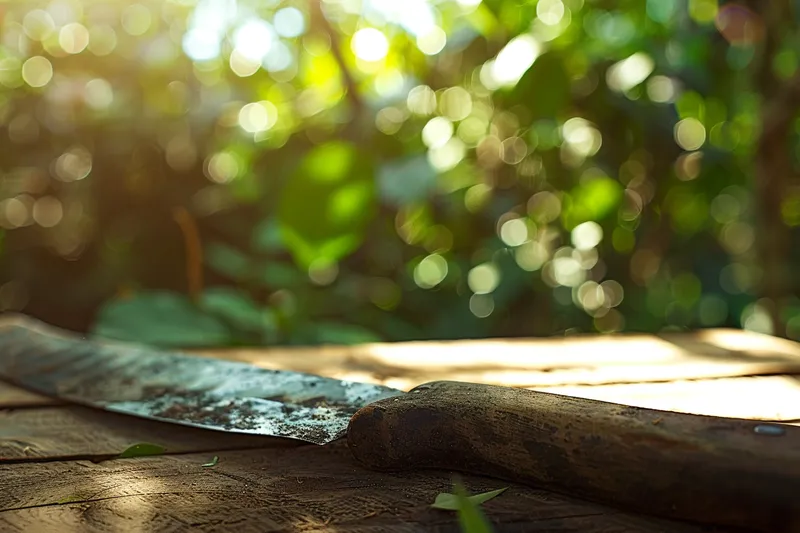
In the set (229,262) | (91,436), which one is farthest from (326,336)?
(91,436)

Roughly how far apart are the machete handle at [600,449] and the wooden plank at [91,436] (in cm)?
13

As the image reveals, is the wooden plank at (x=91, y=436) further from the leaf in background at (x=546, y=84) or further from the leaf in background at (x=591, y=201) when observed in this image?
the leaf in background at (x=591, y=201)

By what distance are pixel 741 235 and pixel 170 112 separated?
195 centimetres

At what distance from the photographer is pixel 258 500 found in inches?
20.4

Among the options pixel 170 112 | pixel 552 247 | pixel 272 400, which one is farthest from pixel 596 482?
pixel 170 112

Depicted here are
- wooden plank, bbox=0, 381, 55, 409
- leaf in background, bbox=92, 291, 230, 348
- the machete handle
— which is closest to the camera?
the machete handle

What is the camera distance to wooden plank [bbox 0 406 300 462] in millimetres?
647

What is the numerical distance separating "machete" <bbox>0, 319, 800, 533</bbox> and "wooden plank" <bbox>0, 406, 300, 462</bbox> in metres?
0.01

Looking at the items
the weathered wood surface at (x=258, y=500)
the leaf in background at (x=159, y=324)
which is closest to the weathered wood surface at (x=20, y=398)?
the weathered wood surface at (x=258, y=500)

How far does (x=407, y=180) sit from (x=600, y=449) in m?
1.36

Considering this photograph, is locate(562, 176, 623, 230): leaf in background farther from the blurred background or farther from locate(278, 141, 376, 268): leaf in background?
locate(278, 141, 376, 268): leaf in background

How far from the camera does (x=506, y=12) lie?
1.93m

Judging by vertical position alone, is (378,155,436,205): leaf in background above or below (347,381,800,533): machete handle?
above

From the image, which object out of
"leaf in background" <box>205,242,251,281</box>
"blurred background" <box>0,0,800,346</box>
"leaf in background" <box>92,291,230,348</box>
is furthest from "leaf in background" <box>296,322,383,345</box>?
"leaf in background" <box>205,242,251,281</box>
